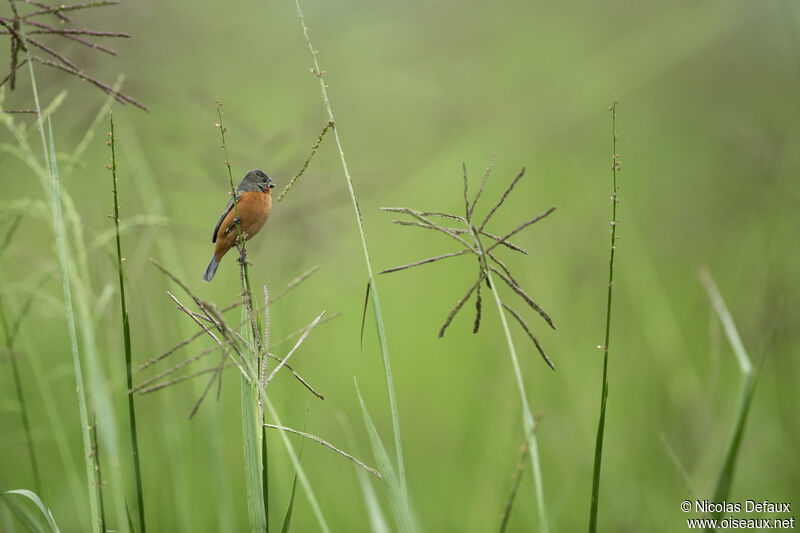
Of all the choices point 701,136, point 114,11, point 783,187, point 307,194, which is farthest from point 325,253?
point 701,136

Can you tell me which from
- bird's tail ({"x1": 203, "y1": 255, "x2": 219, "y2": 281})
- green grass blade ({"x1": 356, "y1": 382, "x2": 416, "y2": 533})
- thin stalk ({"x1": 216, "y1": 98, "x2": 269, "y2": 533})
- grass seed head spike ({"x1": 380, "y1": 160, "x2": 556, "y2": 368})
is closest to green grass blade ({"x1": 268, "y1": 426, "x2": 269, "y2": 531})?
thin stalk ({"x1": 216, "y1": 98, "x2": 269, "y2": 533})

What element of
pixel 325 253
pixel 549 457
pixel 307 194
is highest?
pixel 307 194

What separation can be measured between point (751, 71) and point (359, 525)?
3.05 m

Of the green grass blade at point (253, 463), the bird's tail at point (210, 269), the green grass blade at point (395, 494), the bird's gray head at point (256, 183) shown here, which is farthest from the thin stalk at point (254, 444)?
the bird's tail at point (210, 269)

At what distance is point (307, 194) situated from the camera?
6.22ft

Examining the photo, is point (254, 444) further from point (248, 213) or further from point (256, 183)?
point (256, 183)

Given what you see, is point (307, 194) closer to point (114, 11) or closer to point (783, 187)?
point (114, 11)

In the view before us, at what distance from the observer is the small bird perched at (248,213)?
1.06 m

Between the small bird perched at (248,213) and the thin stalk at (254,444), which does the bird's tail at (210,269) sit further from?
the thin stalk at (254,444)

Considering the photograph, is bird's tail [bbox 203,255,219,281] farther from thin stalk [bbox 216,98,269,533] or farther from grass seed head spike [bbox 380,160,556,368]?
grass seed head spike [bbox 380,160,556,368]

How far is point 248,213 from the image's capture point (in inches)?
42.3

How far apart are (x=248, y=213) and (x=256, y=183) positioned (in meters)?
0.12

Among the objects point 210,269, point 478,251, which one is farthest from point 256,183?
point 478,251

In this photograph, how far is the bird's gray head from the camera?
115cm
